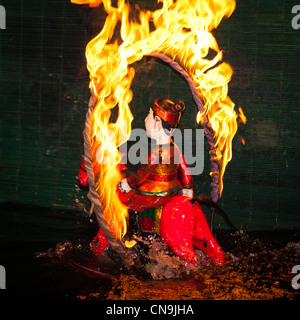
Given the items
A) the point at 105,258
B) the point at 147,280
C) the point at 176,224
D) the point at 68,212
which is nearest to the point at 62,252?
the point at 105,258

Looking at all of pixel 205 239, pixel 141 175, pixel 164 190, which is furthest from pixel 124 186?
pixel 205 239

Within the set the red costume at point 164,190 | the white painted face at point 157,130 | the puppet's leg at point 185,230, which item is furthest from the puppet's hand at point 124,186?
the white painted face at point 157,130

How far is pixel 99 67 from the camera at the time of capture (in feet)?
11.2

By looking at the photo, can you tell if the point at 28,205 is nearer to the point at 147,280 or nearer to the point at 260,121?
the point at 147,280

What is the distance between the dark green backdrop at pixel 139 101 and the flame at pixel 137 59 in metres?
0.30

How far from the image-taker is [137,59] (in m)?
3.56

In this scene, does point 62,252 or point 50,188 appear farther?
point 50,188

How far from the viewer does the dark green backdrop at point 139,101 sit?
480 cm

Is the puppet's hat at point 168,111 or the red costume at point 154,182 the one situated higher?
the puppet's hat at point 168,111

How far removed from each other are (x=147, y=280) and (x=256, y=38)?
3.44 m

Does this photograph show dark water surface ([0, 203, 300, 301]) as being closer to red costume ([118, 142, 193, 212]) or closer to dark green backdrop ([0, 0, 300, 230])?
red costume ([118, 142, 193, 212])

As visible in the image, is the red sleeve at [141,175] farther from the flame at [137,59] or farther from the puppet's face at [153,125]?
the puppet's face at [153,125]

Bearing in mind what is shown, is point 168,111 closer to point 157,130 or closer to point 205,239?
point 157,130

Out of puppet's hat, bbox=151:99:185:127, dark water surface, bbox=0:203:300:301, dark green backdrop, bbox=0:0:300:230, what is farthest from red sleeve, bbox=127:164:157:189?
dark green backdrop, bbox=0:0:300:230
